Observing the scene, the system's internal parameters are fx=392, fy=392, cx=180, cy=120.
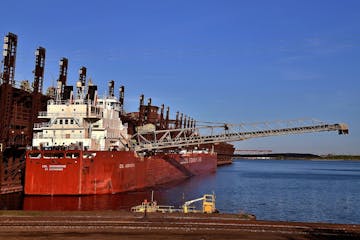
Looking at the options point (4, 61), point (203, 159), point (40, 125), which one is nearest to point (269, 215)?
point (40, 125)

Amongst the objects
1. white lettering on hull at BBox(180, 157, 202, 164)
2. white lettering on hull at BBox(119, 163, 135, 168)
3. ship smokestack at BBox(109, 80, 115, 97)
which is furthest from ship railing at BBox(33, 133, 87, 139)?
white lettering on hull at BBox(180, 157, 202, 164)

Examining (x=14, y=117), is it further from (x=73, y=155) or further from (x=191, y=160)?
(x=191, y=160)

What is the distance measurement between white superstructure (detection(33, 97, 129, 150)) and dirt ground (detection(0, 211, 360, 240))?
20.7 metres

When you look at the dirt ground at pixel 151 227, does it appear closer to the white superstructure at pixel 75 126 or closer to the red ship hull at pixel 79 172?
the red ship hull at pixel 79 172

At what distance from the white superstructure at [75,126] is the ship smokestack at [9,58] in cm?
590

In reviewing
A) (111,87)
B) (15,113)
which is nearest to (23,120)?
(15,113)

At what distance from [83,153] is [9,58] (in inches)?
510

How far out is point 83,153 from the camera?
38.9 meters

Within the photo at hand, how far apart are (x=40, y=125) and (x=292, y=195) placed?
3204 centimetres

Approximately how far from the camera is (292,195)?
49.9 m

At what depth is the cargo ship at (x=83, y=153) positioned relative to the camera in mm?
38188

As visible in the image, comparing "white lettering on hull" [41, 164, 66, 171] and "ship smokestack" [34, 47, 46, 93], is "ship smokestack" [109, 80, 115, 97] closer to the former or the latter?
"ship smokestack" [34, 47, 46, 93]

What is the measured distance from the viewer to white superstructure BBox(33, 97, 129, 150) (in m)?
43.1

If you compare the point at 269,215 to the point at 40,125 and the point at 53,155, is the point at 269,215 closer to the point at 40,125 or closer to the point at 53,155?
the point at 53,155
